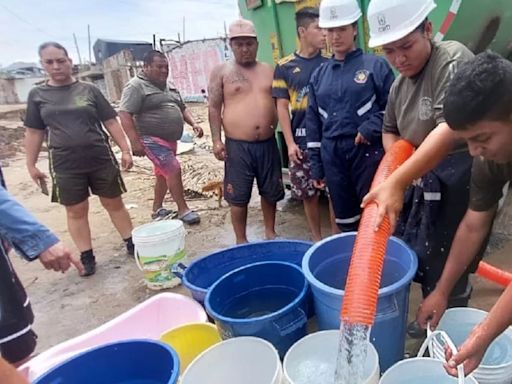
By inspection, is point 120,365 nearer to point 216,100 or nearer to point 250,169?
point 250,169

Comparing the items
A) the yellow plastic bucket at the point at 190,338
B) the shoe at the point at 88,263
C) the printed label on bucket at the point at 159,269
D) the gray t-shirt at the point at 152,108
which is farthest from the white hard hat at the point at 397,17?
the shoe at the point at 88,263

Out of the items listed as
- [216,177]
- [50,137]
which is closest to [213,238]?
[50,137]

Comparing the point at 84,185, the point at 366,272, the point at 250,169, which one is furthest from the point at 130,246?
the point at 366,272

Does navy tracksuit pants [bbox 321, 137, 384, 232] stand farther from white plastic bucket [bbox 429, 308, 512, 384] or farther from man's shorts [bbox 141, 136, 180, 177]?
man's shorts [bbox 141, 136, 180, 177]

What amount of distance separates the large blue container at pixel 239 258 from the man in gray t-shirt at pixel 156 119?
205 centimetres

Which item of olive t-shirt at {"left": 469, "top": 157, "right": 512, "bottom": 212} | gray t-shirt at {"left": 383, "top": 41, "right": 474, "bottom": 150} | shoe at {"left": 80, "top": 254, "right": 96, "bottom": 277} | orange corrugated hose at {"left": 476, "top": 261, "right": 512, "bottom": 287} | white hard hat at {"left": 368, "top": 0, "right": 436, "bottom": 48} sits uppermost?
white hard hat at {"left": 368, "top": 0, "right": 436, "bottom": 48}

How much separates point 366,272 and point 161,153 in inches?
135

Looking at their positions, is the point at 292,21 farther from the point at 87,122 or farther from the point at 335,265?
the point at 335,265

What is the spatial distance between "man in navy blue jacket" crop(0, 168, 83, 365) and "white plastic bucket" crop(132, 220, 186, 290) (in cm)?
131

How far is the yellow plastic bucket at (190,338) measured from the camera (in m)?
1.97

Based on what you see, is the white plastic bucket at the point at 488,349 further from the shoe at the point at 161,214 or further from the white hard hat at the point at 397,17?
the shoe at the point at 161,214

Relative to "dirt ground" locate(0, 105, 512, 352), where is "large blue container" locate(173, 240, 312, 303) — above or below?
above

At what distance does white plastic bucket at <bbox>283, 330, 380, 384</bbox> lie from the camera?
5.02 feet

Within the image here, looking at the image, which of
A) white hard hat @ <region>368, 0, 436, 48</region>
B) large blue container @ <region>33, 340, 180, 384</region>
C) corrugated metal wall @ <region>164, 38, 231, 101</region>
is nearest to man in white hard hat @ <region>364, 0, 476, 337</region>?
white hard hat @ <region>368, 0, 436, 48</region>
